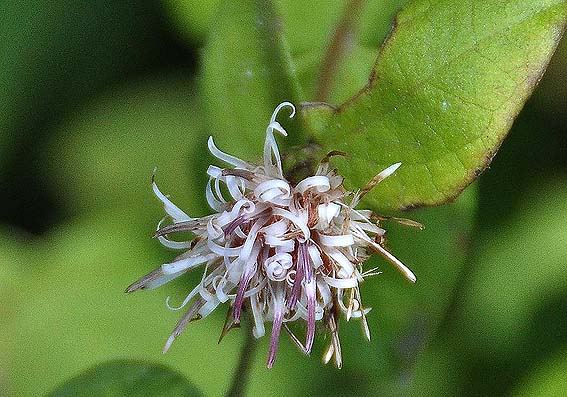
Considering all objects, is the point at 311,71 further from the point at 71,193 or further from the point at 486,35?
the point at 71,193

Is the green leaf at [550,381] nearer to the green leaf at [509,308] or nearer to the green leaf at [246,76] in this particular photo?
the green leaf at [509,308]

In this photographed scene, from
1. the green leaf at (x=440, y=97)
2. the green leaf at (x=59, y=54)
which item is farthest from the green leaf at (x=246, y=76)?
the green leaf at (x=59, y=54)

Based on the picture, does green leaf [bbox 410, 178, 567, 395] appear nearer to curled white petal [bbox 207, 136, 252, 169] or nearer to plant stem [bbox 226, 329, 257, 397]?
plant stem [bbox 226, 329, 257, 397]

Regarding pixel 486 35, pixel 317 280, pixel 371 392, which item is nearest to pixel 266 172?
pixel 317 280

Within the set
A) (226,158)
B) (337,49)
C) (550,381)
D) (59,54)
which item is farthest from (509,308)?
(59,54)

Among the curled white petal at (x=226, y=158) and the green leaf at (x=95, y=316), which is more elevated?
the curled white petal at (x=226, y=158)

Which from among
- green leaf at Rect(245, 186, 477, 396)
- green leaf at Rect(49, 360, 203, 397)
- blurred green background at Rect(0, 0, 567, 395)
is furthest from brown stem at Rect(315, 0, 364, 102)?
green leaf at Rect(49, 360, 203, 397)
